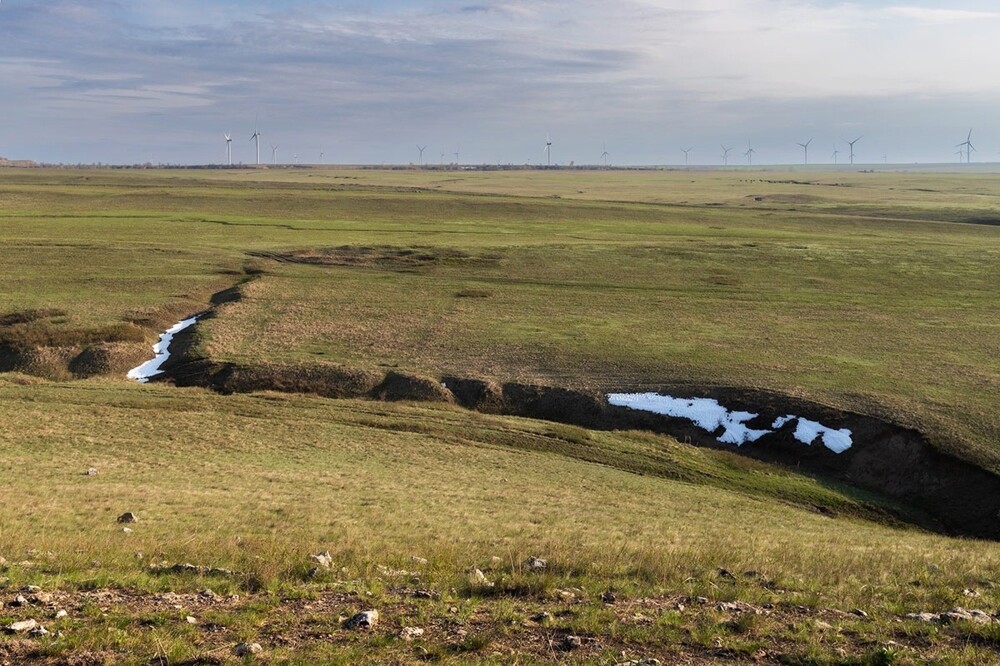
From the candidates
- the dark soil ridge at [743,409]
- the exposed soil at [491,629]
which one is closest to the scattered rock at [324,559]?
the exposed soil at [491,629]

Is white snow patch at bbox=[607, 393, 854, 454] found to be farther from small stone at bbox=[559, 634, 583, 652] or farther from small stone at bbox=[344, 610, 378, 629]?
small stone at bbox=[344, 610, 378, 629]

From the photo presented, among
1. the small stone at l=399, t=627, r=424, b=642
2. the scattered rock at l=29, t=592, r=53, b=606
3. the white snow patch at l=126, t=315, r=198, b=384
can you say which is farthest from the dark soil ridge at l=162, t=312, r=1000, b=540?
the scattered rock at l=29, t=592, r=53, b=606

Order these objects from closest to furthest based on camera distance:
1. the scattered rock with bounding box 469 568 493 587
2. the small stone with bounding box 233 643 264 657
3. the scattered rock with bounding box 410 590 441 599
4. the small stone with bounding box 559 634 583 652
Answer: the small stone with bounding box 233 643 264 657
the small stone with bounding box 559 634 583 652
the scattered rock with bounding box 410 590 441 599
the scattered rock with bounding box 469 568 493 587

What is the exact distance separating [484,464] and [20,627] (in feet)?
69.9

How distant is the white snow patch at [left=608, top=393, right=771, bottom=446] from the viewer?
3700cm

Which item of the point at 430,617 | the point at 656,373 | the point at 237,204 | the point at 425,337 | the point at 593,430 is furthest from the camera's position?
the point at 237,204

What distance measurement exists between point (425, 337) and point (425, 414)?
14.5 m

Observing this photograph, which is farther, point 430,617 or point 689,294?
point 689,294

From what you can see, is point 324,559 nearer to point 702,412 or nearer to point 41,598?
point 41,598

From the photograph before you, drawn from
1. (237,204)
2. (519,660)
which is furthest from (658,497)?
(237,204)

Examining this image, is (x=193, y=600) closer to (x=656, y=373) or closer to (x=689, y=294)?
(x=656, y=373)

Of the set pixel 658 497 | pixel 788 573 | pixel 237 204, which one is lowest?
pixel 658 497

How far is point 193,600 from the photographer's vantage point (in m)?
13.4

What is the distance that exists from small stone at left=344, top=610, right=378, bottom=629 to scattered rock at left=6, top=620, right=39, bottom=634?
4.42 meters
